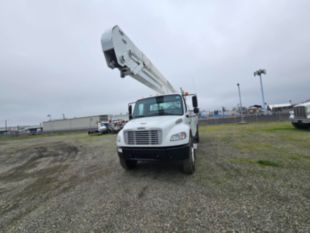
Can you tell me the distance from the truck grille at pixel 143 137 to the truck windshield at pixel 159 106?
1081 mm

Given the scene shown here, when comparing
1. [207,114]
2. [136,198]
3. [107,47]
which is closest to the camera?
[136,198]

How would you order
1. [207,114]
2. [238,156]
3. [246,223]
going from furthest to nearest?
[207,114]
[238,156]
[246,223]

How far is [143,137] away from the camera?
3811mm

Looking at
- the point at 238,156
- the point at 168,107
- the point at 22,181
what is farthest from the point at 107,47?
the point at 238,156

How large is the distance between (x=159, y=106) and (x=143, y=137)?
4.58 feet

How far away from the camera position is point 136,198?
10.1 feet

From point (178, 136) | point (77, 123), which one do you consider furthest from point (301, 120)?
point (77, 123)

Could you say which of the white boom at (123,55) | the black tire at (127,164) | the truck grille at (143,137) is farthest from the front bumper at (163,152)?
the white boom at (123,55)

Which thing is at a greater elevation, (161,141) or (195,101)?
(195,101)

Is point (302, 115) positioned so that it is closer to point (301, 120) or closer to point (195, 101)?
point (301, 120)

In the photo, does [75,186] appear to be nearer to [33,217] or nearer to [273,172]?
[33,217]

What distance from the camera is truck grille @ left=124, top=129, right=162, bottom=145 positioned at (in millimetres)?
3646

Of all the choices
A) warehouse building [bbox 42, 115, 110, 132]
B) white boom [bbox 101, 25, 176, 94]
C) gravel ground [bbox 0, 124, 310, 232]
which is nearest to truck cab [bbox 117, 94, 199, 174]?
gravel ground [bbox 0, 124, 310, 232]

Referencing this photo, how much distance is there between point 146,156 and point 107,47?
8.75ft
